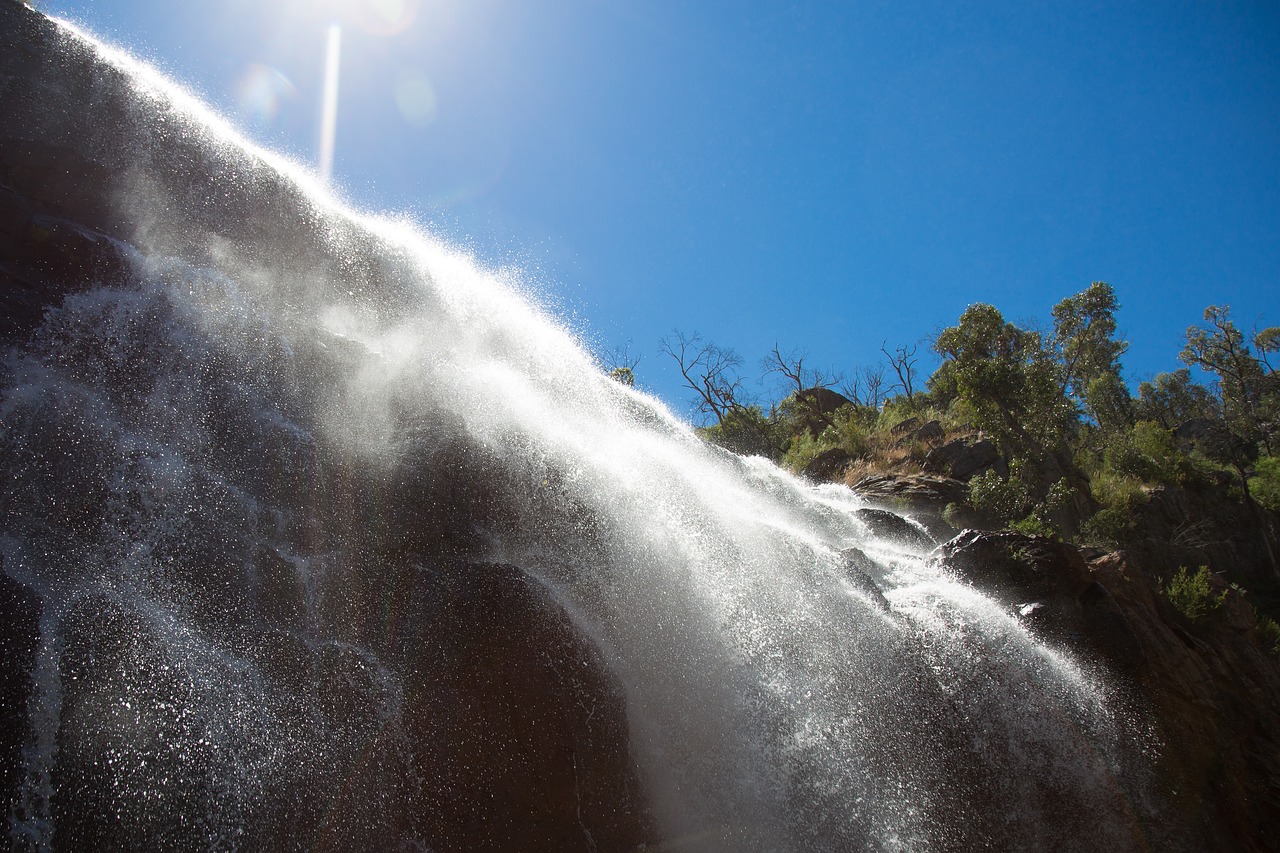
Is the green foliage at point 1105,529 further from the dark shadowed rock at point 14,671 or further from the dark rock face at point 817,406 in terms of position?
the dark shadowed rock at point 14,671

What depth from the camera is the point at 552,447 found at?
1094 centimetres

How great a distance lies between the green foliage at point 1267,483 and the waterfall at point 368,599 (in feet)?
95.1

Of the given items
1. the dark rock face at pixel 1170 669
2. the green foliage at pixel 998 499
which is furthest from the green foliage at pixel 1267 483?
the dark rock face at pixel 1170 669

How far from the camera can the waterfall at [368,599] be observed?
6324 millimetres

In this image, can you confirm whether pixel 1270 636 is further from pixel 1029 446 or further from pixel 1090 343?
pixel 1090 343

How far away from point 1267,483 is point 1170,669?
30161mm

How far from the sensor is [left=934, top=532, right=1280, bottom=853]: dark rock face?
10.3m

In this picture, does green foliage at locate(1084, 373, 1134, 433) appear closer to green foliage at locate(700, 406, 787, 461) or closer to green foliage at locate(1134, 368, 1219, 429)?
green foliage at locate(1134, 368, 1219, 429)

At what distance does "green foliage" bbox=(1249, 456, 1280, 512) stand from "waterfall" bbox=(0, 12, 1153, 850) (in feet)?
95.1

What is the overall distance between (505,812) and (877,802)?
4339mm

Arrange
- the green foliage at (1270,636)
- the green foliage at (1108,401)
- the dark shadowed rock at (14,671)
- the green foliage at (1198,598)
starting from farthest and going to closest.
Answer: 1. the green foliage at (1108,401)
2. the green foliage at (1270,636)
3. the green foliage at (1198,598)
4. the dark shadowed rock at (14,671)

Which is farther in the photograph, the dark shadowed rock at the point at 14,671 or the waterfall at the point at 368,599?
the waterfall at the point at 368,599

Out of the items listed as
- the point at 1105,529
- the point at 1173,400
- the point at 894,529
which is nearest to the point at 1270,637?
the point at 1105,529

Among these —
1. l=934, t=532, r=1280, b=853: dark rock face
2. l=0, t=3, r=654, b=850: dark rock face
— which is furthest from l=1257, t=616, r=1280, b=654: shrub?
l=0, t=3, r=654, b=850: dark rock face
